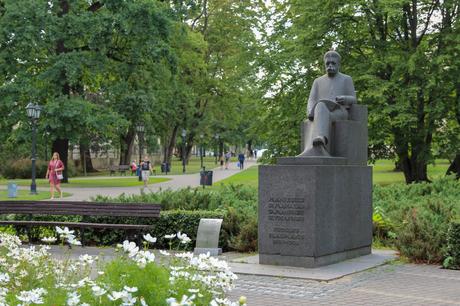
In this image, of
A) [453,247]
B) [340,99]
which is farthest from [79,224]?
[453,247]

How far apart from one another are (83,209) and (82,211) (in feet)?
0.15

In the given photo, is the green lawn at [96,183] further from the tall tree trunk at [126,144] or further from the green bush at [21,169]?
the tall tree trunk at [126,144]

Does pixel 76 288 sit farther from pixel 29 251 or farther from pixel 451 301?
pixel 451 301

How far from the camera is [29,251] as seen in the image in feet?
22.2

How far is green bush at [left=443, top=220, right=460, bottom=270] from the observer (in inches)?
442

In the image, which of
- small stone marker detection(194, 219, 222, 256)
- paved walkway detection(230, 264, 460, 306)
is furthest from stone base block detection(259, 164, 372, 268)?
small stone marker detection(194, 219, 222, 256)

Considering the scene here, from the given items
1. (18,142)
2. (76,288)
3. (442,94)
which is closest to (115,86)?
(18,142)

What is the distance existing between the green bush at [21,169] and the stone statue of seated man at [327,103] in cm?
4215

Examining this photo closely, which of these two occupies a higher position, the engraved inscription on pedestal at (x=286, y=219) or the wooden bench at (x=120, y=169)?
the wooden bench at (x=120, y=169)

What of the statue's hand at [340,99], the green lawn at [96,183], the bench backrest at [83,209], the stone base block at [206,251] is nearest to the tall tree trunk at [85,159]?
the green lawn at [96,183]

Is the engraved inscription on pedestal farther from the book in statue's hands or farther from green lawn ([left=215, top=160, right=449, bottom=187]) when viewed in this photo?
green lawn ([left=215, top=160, right=449, bottom=187])

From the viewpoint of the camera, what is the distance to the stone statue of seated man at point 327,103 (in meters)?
11.8

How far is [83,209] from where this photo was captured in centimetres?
1486

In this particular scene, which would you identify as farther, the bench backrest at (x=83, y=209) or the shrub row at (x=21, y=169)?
the shrub row at (x=21, y=169)
